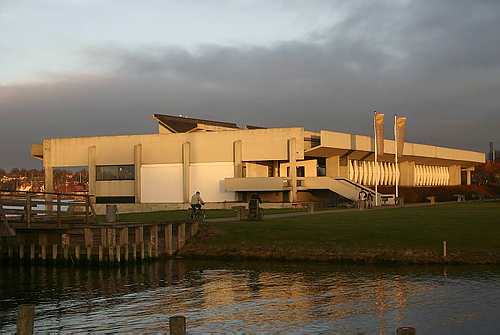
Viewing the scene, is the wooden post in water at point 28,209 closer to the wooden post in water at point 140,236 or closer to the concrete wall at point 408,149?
the wooden post in water at point 140,236

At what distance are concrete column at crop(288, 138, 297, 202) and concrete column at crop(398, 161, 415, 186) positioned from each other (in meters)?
32.8

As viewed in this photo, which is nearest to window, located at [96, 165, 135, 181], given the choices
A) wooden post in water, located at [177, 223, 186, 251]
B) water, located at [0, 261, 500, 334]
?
wooden post in water, located at [177, 223, 186, 251]

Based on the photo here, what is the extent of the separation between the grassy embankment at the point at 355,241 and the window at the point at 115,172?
179 ft

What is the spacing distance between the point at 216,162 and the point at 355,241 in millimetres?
56901

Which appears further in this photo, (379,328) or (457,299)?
(457,299)

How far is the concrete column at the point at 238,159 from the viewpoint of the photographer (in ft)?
300

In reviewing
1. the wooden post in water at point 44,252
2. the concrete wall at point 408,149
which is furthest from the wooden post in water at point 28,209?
the concrete wall at point 408,149

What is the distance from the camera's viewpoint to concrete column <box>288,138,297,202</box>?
87.4 metres

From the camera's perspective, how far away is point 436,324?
799 inches

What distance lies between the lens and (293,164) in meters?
88.7

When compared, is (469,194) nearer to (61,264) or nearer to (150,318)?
(61,264)

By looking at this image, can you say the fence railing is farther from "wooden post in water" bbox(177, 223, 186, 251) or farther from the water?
"wooden post in water" bbox(177, 223, 186, 251)

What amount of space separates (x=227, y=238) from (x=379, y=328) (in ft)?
69.9

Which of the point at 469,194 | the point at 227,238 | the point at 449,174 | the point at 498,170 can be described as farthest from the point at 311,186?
the point at 498,170
